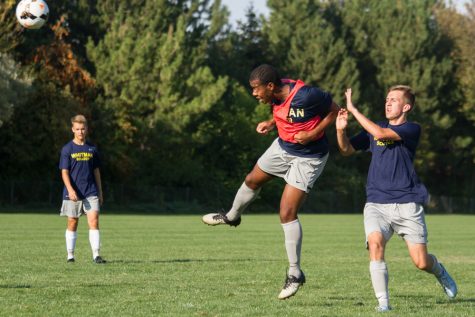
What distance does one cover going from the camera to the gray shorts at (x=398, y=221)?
8.86 meters

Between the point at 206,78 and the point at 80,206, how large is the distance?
4199cm

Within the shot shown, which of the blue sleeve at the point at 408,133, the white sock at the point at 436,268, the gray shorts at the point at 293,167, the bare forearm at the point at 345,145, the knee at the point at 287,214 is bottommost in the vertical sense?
the white sock at the point at 436,268

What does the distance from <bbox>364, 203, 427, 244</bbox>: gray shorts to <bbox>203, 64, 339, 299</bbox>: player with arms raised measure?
2.94 feet

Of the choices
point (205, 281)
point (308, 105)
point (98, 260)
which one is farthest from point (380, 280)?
point (98, 260)

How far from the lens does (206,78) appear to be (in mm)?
56031

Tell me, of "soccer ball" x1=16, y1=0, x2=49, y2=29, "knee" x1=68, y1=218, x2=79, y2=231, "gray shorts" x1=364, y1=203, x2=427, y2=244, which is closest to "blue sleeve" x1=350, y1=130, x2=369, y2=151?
"gray shorts" x1=364, y1=203, x2=427, y2=244

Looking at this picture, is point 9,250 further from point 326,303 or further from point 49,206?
point 49,206

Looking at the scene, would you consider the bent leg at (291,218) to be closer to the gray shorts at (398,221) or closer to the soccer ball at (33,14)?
the gray shorts at (398,221)

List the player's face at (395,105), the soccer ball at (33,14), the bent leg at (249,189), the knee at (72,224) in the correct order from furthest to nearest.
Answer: the soccer ball at (33,14) < the knee at (72,224) < the bent leg at (249,189) < the player's face at (395,105)

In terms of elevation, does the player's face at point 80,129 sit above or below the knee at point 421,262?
above

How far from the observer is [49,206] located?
155 feet

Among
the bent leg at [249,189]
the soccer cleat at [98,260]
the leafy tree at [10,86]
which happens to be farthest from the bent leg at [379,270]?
the leafy tree at [10,86]

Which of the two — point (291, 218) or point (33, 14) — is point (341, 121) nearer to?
point (291, 218)

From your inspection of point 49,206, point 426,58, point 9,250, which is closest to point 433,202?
point 426,58
